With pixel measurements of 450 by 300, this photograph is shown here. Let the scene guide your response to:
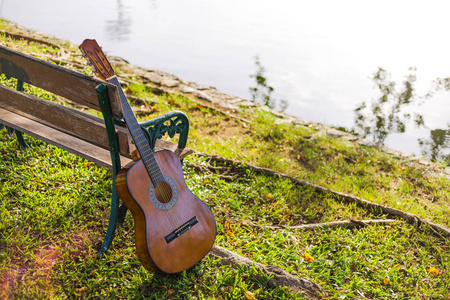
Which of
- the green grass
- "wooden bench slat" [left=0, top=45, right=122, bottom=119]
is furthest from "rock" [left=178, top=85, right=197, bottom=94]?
"wooden bench slat" [left=0, top=45, right=122, bottom=119]

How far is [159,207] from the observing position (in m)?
2.33

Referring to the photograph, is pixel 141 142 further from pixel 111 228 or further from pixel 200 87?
pixel 200 87

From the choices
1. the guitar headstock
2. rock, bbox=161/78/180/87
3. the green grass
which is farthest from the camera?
rock, bbox=161/78/180/87

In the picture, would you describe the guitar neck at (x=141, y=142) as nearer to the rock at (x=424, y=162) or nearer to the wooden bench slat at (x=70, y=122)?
the wooden bench slat at (x=70, y=122)

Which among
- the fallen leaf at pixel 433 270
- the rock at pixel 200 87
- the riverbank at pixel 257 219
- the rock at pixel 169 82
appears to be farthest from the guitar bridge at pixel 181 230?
the rock at pixel 200 87

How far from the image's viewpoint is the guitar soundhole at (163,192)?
7.85 feet

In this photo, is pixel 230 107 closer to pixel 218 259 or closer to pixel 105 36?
pixel 218 259

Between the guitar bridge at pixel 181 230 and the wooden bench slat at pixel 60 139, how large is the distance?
706mm

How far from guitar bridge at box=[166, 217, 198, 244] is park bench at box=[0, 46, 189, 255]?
1.76ft

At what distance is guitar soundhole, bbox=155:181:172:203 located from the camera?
7.85 ft

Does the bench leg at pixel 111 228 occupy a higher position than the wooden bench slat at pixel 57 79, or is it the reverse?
the wooden bench slat at pixel 57 79

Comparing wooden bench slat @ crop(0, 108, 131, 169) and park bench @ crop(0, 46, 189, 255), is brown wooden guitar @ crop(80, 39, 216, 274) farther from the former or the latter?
wooden bench slat @ crop(0, 108, 131, 169)

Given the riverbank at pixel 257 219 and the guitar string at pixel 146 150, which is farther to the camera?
the riverbank at pixel 257 219

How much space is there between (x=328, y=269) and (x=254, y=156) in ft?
6.72
